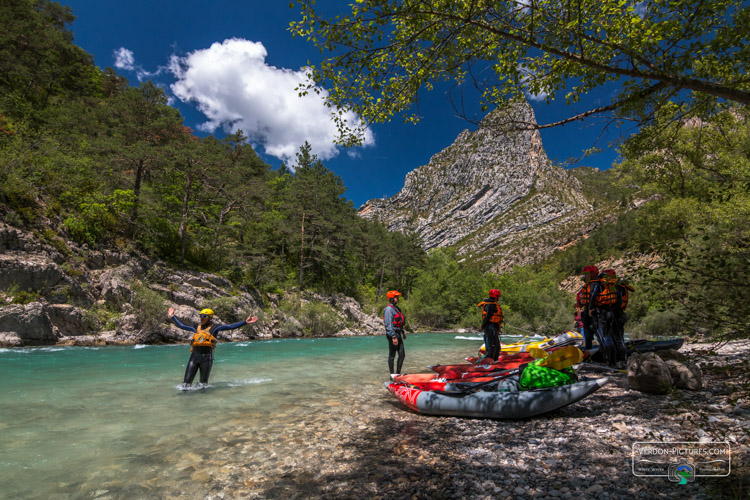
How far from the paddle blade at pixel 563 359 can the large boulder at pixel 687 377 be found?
4.52 feet

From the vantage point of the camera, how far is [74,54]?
34.1m

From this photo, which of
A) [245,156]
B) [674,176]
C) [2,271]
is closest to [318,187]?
[245,156]

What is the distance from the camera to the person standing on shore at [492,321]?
8.98m

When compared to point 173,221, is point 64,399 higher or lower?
lower

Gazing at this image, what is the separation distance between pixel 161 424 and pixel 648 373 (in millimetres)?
8327

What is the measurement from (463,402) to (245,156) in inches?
1795

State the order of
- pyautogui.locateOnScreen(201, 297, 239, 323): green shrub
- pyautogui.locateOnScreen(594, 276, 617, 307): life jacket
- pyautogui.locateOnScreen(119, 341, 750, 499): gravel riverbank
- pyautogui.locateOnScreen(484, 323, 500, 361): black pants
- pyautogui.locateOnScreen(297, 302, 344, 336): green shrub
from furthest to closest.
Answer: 1. pyautogui.locateOnScreen(297, 302, 344, 336): green shrub
2. pyautogui.locateOnScreen(201, 297, 239, 323): green shrub
3. pyautogui.locateOnScreen(484, 323, 500, 361): black pants
4. pyautogui.locateOnScreen(594, 276, 617, 307): life jacket
5. pyautogui.locateOnScreen(119, 341, 750, 499): gravel riverbank

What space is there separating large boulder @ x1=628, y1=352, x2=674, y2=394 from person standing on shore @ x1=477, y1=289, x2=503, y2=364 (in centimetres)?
318

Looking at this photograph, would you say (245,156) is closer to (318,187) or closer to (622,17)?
(318,187)

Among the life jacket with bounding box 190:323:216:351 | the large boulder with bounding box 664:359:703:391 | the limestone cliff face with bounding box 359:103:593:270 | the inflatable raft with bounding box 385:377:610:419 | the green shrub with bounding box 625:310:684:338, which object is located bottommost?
the green shrub with bounding box 625:310:684:338

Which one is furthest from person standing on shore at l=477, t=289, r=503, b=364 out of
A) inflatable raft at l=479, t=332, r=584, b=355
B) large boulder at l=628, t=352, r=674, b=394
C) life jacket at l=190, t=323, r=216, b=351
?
life jacket at l=190, t=323, r=216, b=351

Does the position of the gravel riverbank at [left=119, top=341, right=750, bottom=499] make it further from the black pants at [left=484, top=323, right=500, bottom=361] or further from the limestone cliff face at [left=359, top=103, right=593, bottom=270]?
the limestone cliff face at [left=359, top=103, right=593, bottom=270]

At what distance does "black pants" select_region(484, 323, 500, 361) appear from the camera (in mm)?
9242

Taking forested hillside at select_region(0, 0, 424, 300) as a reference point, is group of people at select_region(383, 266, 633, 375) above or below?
below
